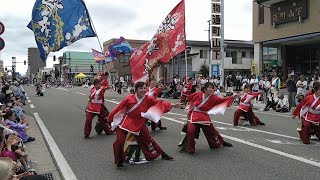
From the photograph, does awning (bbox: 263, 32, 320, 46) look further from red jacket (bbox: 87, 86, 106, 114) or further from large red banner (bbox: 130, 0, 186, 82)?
red jacket (bbox: 87, 86, 106, 114)

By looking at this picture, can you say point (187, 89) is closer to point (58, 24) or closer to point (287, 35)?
point (58, 24)

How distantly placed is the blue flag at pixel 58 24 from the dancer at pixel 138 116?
6.65 metres

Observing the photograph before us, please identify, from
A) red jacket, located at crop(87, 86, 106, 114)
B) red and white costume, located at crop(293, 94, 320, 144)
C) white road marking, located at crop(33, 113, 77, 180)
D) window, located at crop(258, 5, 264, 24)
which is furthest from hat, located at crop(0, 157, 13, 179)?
window, located at crop(258, 5, 264, 24)

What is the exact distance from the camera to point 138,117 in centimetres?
730

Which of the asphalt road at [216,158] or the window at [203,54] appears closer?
the asphalt road at [216,158]

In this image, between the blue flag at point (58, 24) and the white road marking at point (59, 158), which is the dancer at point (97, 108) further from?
the blue flag at point (58, 24)

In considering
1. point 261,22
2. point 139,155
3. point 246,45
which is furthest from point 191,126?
point 246,45

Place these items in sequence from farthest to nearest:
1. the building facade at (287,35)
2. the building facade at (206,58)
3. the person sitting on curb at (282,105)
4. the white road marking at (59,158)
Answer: the building facade at (206,58)
the building facade at (287,35)
the person sitting on curb at (282,105)
the white road marking at (59,158)

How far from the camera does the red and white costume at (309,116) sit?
9.08 m

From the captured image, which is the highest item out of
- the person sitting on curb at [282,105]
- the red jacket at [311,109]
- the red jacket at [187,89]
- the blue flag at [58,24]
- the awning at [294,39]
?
the awning at [294,39]

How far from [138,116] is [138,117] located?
Answer: 0.9 inches

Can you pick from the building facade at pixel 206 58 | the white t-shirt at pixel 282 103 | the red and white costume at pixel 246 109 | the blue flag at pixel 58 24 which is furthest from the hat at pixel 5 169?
the building facade at pixel 206 58

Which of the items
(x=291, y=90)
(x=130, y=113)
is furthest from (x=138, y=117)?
(x=291, y=90)

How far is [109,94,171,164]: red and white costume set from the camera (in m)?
7.17
